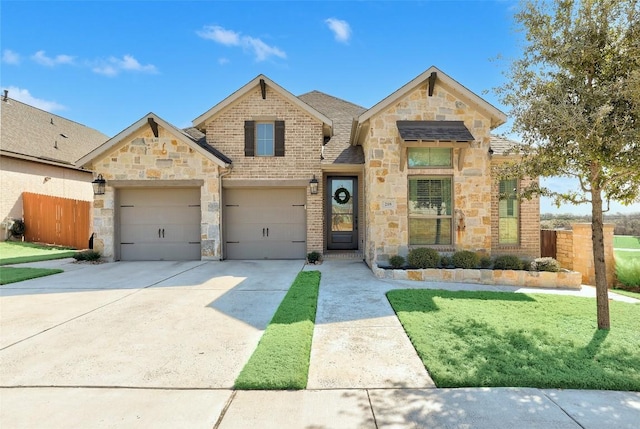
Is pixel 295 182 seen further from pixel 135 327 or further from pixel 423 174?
pixel 135 327

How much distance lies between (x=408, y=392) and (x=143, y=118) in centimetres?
1095

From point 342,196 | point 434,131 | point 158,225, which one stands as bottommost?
point 158,225

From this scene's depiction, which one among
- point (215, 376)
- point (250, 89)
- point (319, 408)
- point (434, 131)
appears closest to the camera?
point (319, 408)

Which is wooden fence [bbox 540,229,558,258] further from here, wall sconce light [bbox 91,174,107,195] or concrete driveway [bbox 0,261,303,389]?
wall sconce light [bbox 91,174,107,195]

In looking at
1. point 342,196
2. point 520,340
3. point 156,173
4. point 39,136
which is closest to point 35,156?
point 39,136

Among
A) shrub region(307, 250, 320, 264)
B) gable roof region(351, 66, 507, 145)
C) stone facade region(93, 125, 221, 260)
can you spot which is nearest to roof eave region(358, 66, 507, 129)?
gable roof region(351, 66, 507, 145)

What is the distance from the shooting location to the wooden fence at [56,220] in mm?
15180

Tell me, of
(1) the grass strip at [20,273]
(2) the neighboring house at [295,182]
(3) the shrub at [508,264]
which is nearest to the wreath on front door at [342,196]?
(2) the neighboring house at [295,182]

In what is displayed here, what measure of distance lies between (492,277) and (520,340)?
13.4ft

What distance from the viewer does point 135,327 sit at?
190 inches

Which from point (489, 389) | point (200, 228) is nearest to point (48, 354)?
point (489, 389)

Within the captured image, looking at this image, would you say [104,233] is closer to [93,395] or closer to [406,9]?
[93,395]

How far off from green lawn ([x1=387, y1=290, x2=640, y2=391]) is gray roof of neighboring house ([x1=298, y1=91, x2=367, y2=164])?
19.4 feet

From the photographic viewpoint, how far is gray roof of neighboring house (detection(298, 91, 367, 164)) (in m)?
11.2
